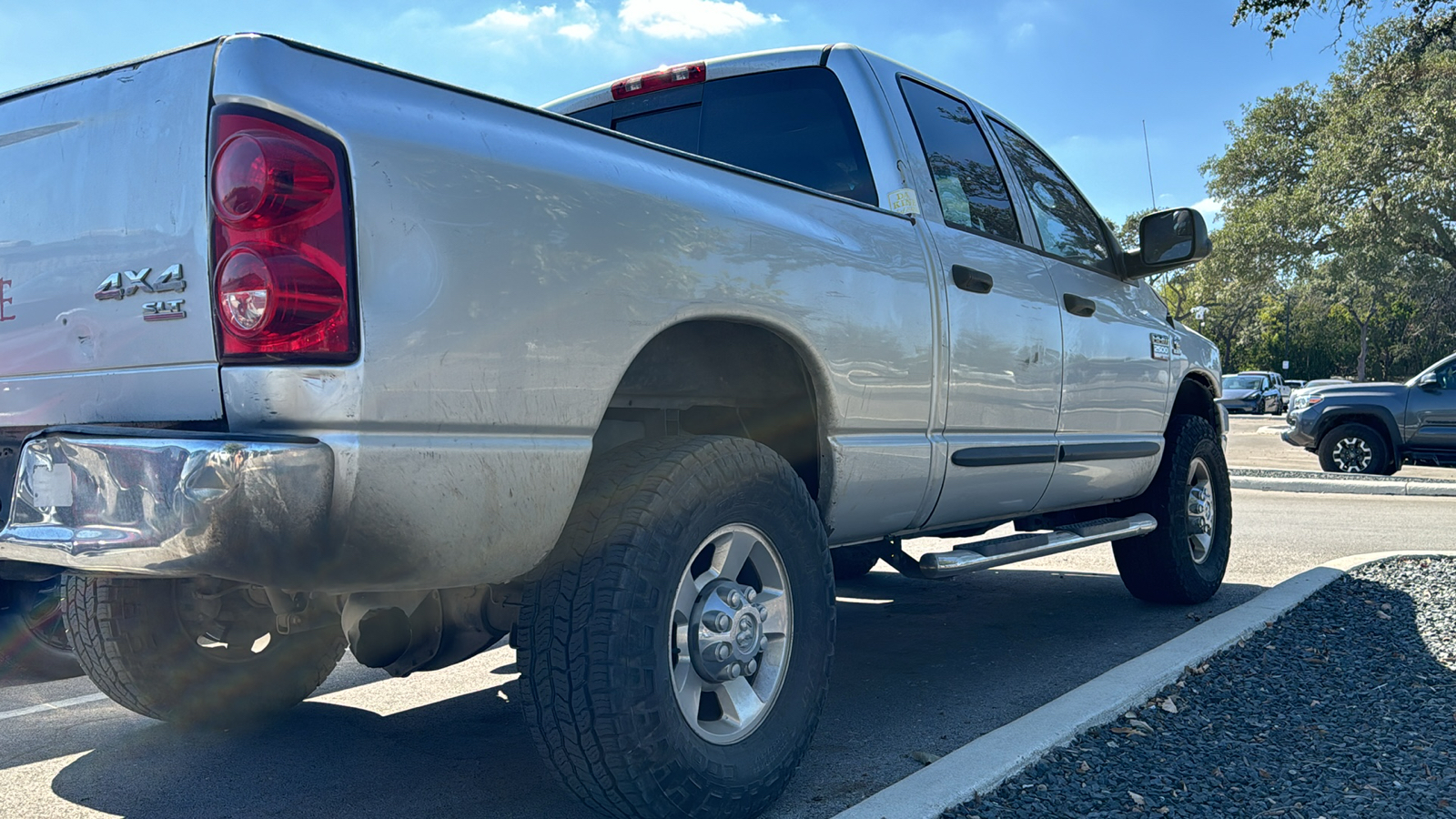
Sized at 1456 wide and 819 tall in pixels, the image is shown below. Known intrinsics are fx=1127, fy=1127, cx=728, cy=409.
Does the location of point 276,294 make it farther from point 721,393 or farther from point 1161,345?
point 1161,345

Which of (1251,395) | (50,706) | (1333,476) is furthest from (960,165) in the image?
(1251,395)

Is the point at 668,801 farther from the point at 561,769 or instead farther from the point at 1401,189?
the point at 1401,189

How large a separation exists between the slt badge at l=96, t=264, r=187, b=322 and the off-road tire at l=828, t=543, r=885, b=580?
2624 millimetres

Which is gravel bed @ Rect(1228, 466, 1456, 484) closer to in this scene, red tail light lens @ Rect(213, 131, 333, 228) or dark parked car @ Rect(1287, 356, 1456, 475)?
dark parked car @ Rect(1287, 356, 1456, 475)

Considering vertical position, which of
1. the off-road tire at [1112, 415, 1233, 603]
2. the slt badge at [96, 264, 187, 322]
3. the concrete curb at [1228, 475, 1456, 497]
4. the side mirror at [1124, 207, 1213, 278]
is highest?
the side mirror at [1124, 207, 1213, 278]

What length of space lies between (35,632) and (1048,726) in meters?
2.98

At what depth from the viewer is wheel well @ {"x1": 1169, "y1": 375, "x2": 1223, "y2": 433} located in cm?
553

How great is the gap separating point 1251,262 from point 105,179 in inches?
1230

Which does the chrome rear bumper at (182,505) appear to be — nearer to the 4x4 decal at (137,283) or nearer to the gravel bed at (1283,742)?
the 4x4 decal at (137,283)

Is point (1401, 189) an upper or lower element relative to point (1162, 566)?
upper

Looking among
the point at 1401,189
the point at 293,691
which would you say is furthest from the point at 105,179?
the point at 1401,189

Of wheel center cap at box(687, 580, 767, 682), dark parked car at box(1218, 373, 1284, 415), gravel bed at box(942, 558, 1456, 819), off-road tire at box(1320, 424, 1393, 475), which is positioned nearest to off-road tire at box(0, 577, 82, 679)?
wheel center cap at box(687, 580, 767, 682)

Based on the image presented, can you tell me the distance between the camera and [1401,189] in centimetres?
2511

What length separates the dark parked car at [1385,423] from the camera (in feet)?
44.5
